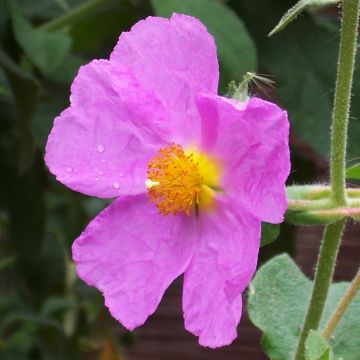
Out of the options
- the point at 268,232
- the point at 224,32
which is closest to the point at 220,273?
the point at 268,232

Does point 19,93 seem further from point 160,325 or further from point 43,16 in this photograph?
point 160,325

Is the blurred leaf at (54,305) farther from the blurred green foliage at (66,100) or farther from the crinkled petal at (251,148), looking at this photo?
the crinkled petal at (251,148)

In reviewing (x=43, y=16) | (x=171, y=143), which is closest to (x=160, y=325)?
(x=43, y=16)

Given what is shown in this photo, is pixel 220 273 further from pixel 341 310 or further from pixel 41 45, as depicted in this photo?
pixel 41 45

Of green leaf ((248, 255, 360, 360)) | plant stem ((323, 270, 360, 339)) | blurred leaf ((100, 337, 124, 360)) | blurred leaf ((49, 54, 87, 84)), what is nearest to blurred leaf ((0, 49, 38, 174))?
blurred leaf ((49, 54, 87, 84))

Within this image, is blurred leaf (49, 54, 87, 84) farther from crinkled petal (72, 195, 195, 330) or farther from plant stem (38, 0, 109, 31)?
crinkled petal (72, 195, 195, 330)

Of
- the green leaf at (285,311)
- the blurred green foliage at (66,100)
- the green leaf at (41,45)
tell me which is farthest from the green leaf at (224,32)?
the green leaf at (285,311)
